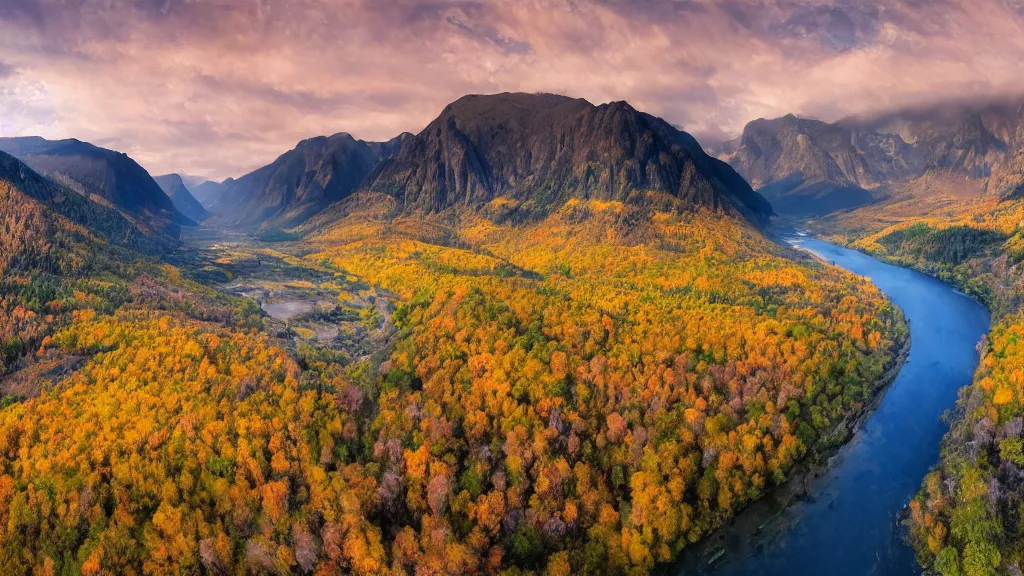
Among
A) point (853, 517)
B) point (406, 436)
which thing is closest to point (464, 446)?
point (406, 436)

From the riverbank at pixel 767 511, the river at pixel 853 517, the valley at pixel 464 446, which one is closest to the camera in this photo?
the valley at pixel 464 446

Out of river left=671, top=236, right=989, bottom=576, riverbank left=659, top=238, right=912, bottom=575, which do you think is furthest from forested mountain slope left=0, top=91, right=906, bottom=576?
river left=671, top=236, right=989, bottom=576

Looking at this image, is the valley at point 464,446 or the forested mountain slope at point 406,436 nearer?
the forested mountain slope at point 406,436

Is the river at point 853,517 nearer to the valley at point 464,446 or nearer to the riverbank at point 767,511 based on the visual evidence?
the riverbank at point 767,511

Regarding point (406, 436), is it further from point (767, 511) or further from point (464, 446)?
point (767, 511)

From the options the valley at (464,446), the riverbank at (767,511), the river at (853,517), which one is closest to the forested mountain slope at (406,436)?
the valley at (464,446)

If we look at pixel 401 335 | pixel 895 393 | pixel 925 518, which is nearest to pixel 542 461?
pixel 925 518

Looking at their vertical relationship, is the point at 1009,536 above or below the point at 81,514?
below

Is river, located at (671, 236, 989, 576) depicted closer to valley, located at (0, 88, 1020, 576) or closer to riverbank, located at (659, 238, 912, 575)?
riverbank, located at (659, 238, 912, 575)

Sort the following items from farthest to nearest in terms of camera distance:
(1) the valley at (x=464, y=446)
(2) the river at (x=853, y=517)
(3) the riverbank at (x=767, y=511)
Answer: (3) the riverbank at (x=767, y=511), (2) the river at (x=853, y=517), (1) the valley at (x=464, y=446)

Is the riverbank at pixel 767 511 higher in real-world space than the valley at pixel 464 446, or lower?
lower

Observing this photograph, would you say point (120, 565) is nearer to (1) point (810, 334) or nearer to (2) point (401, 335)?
(2) point (401, 335)
